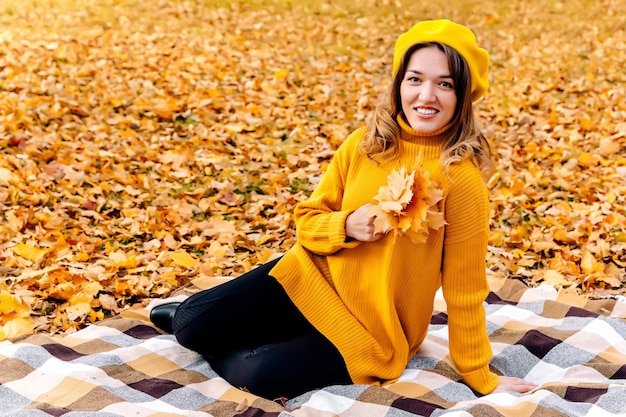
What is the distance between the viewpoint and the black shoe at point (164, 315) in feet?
10.2

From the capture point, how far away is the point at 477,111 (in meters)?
6.58

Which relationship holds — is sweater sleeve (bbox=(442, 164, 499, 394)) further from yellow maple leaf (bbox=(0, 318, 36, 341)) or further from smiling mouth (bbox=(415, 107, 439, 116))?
yellow maple leaf (bbox=(0, 318, 36, 341))

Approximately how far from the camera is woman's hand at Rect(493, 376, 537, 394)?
2.59 meters

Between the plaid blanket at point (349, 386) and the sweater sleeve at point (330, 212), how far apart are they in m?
0.56

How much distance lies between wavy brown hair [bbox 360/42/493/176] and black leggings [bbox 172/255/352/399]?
0.68m

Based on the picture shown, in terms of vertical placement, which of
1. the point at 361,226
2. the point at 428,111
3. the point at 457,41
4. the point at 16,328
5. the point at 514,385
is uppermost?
the point at 457,41

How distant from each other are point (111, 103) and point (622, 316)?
4.75 m

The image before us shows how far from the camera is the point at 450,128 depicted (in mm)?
2463

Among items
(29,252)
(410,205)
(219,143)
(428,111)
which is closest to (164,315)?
(29,252)

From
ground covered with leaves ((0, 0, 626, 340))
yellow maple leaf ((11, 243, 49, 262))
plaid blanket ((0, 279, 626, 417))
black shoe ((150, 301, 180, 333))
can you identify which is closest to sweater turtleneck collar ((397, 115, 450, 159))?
plaid blanket ((0, 279, 626, 417))

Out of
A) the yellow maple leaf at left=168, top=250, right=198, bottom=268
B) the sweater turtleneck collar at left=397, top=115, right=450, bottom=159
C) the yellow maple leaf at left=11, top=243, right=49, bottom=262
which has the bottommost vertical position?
the yellow maple leaf at left=168, top=250, right=198, bottom=268

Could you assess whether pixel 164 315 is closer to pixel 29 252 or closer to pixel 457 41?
pixel 29 252

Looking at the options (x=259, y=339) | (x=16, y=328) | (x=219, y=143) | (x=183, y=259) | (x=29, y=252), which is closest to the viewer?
(x=259, y=339)

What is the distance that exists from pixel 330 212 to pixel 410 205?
47cm
